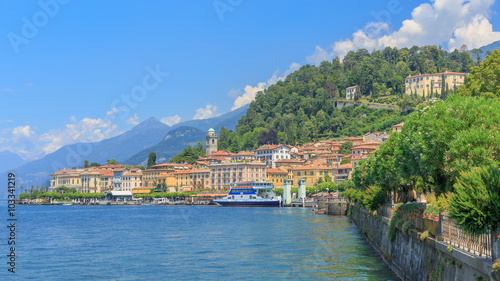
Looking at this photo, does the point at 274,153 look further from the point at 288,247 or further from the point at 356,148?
the point at 288,247

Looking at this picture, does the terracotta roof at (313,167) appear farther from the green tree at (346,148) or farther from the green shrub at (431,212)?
the green shrub at (431,212)

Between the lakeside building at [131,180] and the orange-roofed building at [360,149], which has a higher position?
the orange-roofed building at [360,149]

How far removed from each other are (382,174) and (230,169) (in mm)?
117284

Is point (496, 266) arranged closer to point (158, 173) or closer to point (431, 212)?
point (431, 212)

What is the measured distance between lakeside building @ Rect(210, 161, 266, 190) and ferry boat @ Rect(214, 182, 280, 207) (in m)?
16.7

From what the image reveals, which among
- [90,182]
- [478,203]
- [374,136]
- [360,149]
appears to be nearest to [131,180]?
[90,182]

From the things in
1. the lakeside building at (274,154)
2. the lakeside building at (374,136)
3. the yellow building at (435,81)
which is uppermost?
the yellow building at (435,81)

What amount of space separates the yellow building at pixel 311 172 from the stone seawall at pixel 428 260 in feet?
356

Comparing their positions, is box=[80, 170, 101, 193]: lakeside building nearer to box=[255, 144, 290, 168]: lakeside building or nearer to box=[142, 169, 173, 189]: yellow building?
box=[142, 169, 173, 189]: yellow building

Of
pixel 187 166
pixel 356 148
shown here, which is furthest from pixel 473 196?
pixel 187 166

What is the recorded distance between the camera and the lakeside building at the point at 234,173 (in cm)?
14962

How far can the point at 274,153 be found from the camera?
166m

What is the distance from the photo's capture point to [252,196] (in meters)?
128

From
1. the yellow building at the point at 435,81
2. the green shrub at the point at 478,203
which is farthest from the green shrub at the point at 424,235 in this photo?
the yellow building at the point at 435,81
